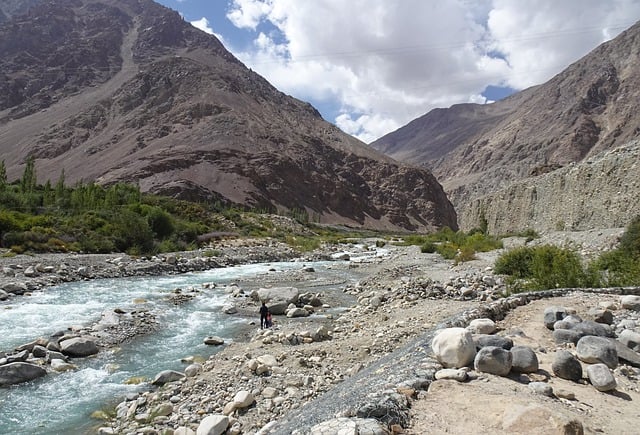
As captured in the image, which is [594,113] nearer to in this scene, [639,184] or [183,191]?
[183,191]

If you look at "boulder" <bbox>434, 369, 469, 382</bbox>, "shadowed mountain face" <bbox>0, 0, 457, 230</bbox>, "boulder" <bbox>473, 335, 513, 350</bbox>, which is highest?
"shadowed mountain face" <bbox>0, 0, 457, 230</bbox>

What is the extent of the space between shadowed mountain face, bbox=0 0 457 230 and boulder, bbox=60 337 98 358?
84.8m

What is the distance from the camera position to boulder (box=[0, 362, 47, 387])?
28.9 feet

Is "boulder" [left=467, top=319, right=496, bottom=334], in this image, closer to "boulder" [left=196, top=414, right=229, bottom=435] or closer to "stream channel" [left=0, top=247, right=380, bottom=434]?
"boulder" [left=196, top=414, right=229, bottom=435]

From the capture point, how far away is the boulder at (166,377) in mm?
8836

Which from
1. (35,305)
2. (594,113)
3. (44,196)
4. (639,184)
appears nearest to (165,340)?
(35,305)

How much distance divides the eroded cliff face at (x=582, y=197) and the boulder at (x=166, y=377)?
25658 millimetres

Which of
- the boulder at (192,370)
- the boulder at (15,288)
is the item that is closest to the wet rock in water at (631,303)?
the boulder at (192,370)

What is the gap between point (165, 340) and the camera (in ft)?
40.4

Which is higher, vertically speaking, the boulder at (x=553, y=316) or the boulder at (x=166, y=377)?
the boulder at (x=553, y=316)

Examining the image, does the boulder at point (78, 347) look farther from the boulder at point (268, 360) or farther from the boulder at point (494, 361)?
the boulder at point (494, 361)

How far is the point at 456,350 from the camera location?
5.26m

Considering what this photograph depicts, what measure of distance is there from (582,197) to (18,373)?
3261 centimetres

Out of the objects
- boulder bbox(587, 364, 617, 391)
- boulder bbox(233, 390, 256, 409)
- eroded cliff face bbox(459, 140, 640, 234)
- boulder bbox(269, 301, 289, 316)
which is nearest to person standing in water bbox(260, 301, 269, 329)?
boulder bbox(269, 301, 289, 316)
